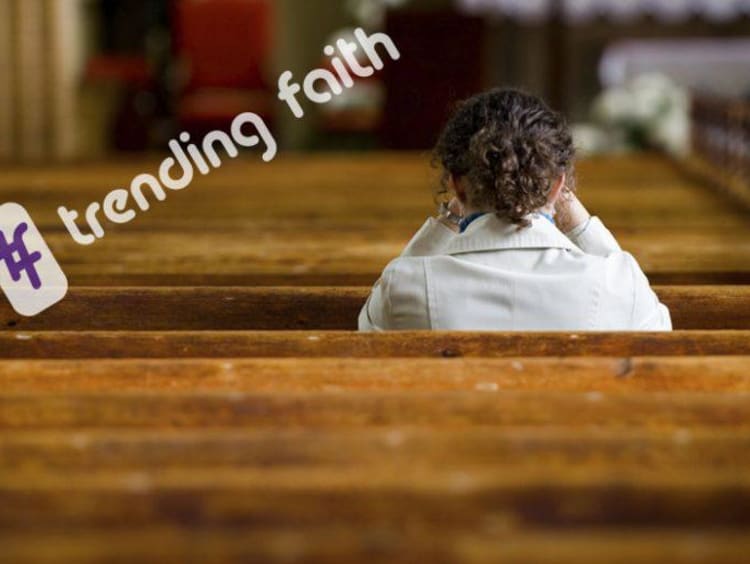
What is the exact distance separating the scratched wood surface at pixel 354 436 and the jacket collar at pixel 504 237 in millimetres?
149

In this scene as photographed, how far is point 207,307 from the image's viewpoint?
192cm

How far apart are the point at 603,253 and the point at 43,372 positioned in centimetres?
80

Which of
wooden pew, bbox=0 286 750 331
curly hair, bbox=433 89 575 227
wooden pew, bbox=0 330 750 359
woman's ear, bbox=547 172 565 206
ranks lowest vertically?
wooden pew, bbox=0 286 750 331

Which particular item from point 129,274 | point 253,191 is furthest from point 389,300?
point 253,191

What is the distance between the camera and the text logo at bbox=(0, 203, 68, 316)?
1950 millimetres

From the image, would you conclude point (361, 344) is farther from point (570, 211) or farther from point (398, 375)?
point (570, 211)

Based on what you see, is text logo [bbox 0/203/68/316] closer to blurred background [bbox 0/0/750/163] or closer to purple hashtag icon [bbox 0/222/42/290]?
purple hashtag icon [bbox 0/222/42/290]

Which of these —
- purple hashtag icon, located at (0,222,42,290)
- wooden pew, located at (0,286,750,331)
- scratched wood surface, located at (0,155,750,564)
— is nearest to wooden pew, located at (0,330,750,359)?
scratched wood surface, located at (0,155,750,564)

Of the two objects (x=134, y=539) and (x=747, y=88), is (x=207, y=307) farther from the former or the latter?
(x=747, y=88)

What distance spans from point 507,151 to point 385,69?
4.92 m

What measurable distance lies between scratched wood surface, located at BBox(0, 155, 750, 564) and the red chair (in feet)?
20.8

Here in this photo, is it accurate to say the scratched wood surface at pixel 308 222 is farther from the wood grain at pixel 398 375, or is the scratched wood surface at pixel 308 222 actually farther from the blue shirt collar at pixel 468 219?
the wood grain at pixel 398 375

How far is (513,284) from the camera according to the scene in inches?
63.4

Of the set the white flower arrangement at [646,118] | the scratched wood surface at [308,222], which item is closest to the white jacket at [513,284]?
the scratched wood surface at [308,222]
